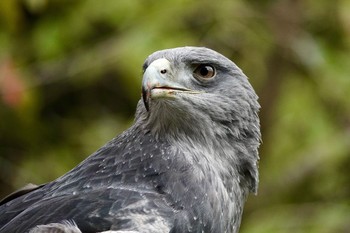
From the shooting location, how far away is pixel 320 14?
9.64 meters

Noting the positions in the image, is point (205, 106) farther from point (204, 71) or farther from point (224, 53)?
point (224, 53)

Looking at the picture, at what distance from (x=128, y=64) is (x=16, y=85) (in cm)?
92

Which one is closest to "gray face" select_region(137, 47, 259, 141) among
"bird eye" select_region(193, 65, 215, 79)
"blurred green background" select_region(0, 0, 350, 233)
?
"bird eye" select_region(193, 65, 215, 79)

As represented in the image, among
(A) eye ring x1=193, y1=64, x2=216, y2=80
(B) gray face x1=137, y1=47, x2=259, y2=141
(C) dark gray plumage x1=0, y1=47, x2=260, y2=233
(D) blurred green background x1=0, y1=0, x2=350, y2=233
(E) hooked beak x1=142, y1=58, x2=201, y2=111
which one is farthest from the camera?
(D) blurred green background x1=0, y1=0, x2=350, y2=233

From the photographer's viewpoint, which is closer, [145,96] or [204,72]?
[145,96]

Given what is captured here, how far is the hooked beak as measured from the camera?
17.5ft

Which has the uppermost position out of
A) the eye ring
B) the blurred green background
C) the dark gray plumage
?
the blurred green background

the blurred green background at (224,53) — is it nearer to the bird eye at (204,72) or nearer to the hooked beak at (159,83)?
the bird eye at (204,72)

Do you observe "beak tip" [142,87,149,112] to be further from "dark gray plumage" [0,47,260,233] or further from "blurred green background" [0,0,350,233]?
"blurred green background" [0,0,350,233]

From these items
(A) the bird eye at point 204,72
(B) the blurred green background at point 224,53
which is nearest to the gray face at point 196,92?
(A) the bird eye at point 204,72

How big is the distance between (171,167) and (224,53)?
4.02 metres

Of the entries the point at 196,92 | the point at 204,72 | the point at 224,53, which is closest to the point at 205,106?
the point at 196,92

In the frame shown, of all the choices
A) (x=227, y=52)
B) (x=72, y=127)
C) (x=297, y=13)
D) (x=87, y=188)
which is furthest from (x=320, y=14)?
(x=87, y=188)

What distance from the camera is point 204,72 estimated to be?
572cm
